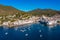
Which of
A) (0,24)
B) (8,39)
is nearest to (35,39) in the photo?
(8,39)

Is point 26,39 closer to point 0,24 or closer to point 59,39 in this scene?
point 59,39

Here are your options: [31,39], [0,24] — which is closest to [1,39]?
[31,39]

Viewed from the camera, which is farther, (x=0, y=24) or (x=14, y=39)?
(x=0, y=24)

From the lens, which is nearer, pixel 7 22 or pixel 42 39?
pixel 42 39

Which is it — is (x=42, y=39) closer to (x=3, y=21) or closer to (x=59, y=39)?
(x=59, y=39)

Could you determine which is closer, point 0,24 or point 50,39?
point 50,39

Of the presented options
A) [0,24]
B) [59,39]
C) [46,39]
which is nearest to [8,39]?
[46,39]

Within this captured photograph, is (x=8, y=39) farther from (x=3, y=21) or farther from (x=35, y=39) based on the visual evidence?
(x=3, y=21)
